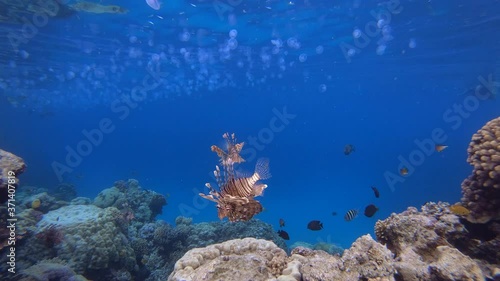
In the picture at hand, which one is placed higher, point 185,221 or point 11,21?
point 11,21

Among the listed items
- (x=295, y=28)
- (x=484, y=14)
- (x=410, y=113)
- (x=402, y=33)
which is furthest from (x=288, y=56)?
(x=410, y=113)

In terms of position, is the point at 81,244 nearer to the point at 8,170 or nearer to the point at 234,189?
the point at 8,170

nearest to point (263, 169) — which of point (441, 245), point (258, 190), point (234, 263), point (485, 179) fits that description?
point (258, 190)

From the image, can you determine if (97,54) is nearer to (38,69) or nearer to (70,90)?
(38,69)

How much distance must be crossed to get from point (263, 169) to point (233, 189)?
0.45 metres

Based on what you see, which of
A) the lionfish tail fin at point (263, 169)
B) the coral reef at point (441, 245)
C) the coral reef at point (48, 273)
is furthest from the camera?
the coral reef at point (48, 273)

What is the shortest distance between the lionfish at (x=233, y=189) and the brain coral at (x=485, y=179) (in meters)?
2.67

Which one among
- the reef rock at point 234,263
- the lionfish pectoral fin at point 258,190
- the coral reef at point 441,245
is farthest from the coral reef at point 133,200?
the coral reef at point 441,245

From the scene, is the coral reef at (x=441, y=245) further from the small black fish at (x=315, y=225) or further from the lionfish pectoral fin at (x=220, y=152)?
the small black fish at (x=315, y=225)

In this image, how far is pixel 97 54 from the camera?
2456 centimetres

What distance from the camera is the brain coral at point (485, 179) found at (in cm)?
369

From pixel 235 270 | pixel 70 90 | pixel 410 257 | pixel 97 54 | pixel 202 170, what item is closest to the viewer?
pixel 235 270

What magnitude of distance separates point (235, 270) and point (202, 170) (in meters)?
69.4

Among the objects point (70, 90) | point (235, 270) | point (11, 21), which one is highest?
point (70, 90)
